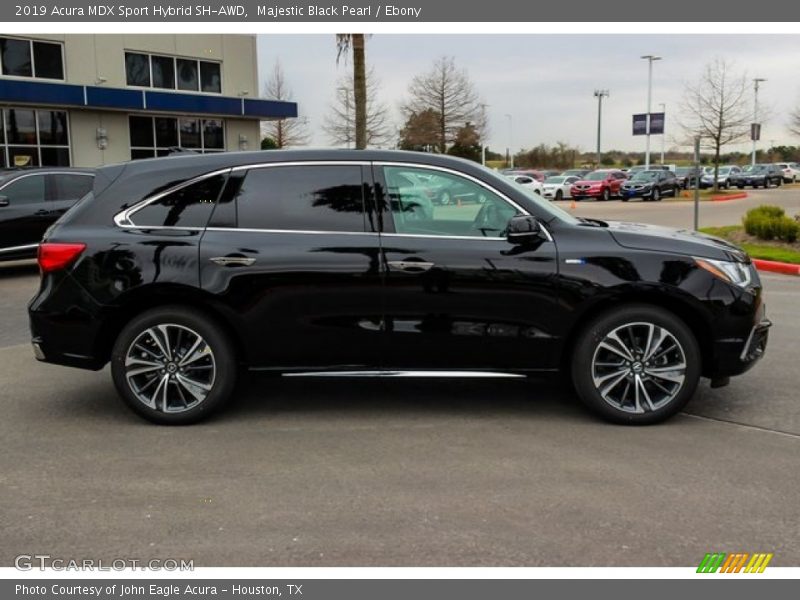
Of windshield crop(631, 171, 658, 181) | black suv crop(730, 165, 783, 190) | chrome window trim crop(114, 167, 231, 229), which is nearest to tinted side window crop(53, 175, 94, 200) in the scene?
chrome window trim crop(114, 167, 231, 229)

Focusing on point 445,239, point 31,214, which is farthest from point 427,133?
point 445,239

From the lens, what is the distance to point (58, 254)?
5188 millimetres

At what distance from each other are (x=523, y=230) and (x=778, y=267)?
9659 millimetres

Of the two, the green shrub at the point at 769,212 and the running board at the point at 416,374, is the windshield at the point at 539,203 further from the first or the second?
the green shrub at the point at 769,212

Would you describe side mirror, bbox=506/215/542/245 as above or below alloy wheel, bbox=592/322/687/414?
above

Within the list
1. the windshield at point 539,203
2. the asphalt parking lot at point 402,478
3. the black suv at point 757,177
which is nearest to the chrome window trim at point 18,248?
the asphalt parking lot at point 402,478

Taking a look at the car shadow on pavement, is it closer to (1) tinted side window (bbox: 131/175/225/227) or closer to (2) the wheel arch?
(2) the wheel arch

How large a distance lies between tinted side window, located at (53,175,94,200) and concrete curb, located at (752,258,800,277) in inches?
445

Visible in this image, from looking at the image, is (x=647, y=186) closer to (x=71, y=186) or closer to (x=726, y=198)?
(x=726, y=198)

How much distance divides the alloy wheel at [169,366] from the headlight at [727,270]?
10.6 ft

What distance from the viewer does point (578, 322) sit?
204 inches

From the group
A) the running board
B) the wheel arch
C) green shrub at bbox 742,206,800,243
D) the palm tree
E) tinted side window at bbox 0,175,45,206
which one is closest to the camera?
the wheel arch

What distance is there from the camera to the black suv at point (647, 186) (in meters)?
40.2

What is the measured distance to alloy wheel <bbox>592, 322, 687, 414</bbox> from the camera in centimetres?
511
